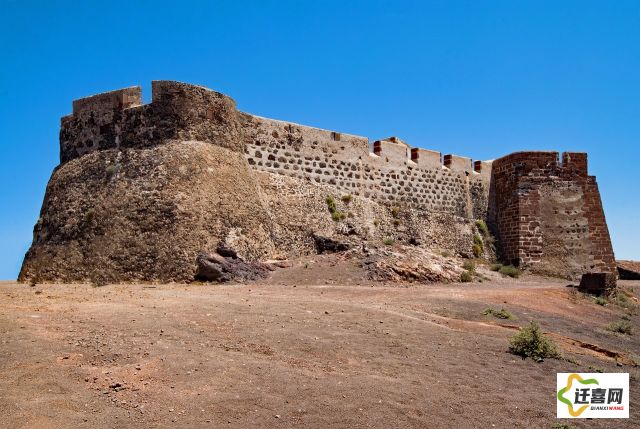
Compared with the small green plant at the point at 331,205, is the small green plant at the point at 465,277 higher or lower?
lower

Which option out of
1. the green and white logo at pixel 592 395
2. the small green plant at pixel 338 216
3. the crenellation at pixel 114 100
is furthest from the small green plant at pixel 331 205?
the green and white logo at pixel 592 395

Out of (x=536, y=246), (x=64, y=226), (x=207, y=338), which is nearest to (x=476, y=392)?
(x=207, y=338)

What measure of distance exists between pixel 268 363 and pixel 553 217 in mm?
19578

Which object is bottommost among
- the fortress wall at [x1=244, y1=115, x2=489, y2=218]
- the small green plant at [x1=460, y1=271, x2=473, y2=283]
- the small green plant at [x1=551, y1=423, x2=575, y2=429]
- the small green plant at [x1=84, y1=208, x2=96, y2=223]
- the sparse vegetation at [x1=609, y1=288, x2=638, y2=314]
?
the small green plant at [x1=551, y1=423, x2=575, y2=429]

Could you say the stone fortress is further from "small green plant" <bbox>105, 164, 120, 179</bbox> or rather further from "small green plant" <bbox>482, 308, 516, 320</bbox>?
"small green plant" <bbox>482, 308, 516, 320</bbox>

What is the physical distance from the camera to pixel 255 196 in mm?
17891

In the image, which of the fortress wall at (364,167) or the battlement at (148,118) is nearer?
the battlement at (148,118)

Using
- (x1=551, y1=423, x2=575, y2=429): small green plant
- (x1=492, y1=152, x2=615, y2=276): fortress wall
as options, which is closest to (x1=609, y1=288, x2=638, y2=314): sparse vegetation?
(x1=492, y1=152, x2=615, y2=276): fortress wall

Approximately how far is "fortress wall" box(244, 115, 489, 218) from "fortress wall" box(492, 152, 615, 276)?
1.58 m

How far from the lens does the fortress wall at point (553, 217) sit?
24.0 m

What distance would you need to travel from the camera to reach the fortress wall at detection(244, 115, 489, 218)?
19.7 metres

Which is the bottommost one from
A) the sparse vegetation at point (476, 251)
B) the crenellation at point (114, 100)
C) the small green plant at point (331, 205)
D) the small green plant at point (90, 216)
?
the sparse vegetation at point (476, 251)

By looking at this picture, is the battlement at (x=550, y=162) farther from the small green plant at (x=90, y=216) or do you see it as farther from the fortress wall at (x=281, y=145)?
the small green plant at (x=90, y=216)

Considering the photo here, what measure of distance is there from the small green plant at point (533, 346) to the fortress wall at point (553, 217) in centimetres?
1429
